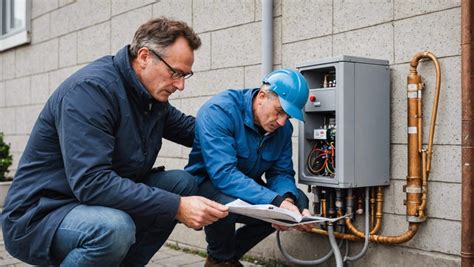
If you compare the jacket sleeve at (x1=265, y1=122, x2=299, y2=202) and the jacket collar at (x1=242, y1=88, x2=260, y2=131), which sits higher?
the jacket collar at (x1=242, y1=88, x2=260, y2=131)

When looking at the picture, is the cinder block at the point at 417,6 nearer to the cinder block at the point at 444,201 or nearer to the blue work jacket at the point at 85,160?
the cinder block at the point at 444,201

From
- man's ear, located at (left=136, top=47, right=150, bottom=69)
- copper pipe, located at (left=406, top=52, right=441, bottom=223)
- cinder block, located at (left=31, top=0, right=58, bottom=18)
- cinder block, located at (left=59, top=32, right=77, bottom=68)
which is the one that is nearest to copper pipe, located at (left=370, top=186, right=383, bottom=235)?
copper pipe, located at (left=406, top=52, right=441, bottom=223)

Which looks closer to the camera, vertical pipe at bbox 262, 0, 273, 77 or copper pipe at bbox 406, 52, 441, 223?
copper pipe at bbox 406, 52, 441, 223

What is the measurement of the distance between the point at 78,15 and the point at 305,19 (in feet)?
10.3

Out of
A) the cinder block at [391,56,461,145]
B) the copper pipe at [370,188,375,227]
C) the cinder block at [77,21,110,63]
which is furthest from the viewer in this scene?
the cinder block at [77,21,110,63]

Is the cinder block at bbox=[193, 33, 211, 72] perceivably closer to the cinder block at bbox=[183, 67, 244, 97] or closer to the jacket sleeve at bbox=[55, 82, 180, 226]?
the cinder block at bbox=[183, 67, 244, 97]

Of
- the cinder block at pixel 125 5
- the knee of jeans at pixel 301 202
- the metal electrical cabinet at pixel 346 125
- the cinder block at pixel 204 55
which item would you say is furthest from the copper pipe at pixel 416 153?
the cinder block at pixel 125 5

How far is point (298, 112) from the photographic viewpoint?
9.83 ft

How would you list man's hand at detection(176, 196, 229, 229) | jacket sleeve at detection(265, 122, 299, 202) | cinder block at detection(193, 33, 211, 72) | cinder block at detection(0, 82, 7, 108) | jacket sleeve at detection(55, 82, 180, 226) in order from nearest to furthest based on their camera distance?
jacket sleeve at detection(55, 82, 180, 226) → man's hand at detection(176, 196, 229, 229) → jacket sleeve at detection(265, 122, 299, 202) → cinder block at detection(193, 33, 211, 72) → cinder block at detection(0, 82, 7, 108)

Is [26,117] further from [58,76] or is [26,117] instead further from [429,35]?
[429,35]

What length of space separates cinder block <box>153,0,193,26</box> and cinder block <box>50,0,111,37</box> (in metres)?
0.85

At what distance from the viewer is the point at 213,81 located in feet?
14.8

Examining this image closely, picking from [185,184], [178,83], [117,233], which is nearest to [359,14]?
[178,83]

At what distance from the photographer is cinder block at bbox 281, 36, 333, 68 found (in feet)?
12.0
